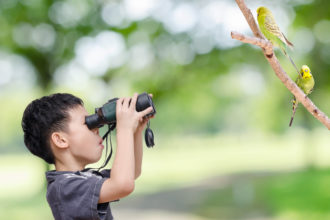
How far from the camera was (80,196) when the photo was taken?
5.07 feet

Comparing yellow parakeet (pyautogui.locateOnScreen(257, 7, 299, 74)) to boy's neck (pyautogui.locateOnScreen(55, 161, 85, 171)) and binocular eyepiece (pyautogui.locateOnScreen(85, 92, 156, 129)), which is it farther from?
boy's neck (pyautogui.locateOnScreen(55, 161, 85, 171))

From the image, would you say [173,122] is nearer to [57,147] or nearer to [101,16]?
[101,16]

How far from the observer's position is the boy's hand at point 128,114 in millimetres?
1539

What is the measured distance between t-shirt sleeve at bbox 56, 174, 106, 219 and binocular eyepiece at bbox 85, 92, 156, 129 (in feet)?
0.72

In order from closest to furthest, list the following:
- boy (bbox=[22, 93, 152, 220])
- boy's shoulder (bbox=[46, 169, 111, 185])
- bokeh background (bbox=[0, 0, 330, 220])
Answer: boy (bbox=[22, 93, 152, 220]), boy's shoulder (bbox=[46, 169, 111, 185]), bokeh background (bbox=[0, 0, 330, 220])

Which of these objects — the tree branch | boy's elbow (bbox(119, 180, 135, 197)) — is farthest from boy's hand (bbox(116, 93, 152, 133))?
the tree branch

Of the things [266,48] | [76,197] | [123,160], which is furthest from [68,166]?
[266,48]

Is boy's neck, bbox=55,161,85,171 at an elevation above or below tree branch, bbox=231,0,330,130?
below

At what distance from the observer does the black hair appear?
1681 millimetres

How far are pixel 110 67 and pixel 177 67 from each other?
164 centimetres

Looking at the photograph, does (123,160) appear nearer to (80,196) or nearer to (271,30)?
(80,196)

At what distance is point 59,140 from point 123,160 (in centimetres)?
33

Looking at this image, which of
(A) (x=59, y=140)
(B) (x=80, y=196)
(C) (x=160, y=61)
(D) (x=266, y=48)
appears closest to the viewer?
(D) (x=266, y=48)

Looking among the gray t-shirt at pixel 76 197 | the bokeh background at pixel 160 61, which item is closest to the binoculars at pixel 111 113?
the gray t-shirt at pixel 76 197
